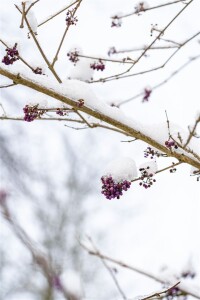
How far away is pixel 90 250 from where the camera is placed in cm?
261

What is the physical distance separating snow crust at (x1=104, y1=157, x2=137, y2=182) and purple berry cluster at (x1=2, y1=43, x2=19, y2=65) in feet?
2.12

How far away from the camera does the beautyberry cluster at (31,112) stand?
6.02 ft

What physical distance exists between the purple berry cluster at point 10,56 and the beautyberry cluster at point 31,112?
0.71 ft

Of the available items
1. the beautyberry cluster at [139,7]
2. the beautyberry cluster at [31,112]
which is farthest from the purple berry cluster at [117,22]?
the beautyberry cluster at [31,112]

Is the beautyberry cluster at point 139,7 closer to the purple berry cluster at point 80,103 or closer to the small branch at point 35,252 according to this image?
the purple berry cluster at point 80,103

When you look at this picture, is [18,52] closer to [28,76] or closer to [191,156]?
[28,76]

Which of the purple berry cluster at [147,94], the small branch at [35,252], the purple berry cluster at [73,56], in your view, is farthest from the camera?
the purple berry cluster at [147,94]

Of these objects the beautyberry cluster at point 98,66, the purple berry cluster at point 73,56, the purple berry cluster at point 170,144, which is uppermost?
the purple berry cluster at point 73,56

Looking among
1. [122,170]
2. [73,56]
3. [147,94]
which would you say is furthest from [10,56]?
[147,94]

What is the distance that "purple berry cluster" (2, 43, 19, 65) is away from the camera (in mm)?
1856

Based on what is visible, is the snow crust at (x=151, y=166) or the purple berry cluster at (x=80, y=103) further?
the snow crust at (x=151, y=166)

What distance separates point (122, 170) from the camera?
6.08 ft

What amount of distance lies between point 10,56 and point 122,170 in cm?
72

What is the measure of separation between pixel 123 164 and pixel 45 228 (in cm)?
907
